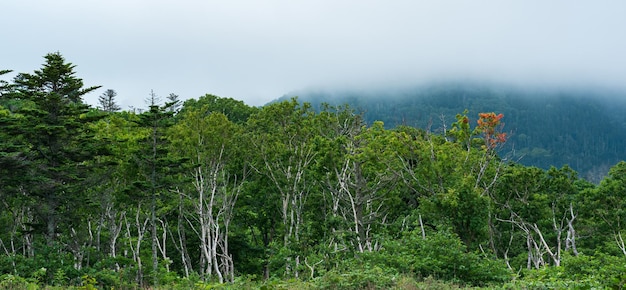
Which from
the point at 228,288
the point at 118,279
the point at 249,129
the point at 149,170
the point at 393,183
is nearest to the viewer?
the point at 228,288

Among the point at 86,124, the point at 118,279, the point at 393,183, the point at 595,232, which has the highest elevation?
the point at 86,124

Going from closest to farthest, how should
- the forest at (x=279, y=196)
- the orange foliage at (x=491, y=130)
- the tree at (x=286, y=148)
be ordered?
the forest at (x=279, y=196) → the orange foliage at (x=491, y=130) → the tree at (x=286, y=148)

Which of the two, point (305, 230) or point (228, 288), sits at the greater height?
point (228, 288)

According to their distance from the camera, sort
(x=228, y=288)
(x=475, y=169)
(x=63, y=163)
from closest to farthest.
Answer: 1. (x=228, y=288)
2. (x=63, y=163)
3. (x=475, y=169)

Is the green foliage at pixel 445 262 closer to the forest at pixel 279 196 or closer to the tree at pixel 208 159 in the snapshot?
the forest at pixel 279 196

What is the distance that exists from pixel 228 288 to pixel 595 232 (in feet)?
92.3

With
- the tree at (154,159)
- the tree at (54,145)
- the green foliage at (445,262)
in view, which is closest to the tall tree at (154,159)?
the tree at (154,159)

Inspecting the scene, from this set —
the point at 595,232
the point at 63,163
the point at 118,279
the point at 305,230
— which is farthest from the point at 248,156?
the point at 595,232

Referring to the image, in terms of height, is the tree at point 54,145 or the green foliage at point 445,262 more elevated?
the tree at point 54,145

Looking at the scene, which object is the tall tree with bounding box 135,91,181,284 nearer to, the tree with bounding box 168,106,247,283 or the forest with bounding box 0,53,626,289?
the forest with bounding box 0,53,626,289

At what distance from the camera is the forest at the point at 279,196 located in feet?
58.1

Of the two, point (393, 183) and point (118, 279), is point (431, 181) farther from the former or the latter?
point (118, 279)

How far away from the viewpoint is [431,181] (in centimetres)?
2353

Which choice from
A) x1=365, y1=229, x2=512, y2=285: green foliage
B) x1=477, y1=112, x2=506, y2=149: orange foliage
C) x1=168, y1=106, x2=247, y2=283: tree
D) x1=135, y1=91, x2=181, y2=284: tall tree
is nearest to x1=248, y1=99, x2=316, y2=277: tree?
x1=168, y1=106, x2=247, y2=283: tree
